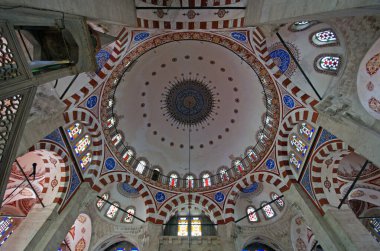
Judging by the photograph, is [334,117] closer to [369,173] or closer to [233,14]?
[233,14]

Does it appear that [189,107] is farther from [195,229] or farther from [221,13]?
[221,13]

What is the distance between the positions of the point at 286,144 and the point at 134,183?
339 inches

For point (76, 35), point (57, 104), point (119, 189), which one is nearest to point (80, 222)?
point (119, 189)

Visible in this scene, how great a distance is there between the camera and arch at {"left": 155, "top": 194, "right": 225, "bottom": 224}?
13.4 m

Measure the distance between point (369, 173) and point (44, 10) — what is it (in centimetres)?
1480

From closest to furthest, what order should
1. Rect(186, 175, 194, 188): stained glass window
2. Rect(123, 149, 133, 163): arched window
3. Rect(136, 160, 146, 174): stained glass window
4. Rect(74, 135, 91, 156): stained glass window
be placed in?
Rect(74, 135, 91, 156): stained glass window < Rect(123, 149, 133, 163): arched window < Rect(136, 160, 146, 174): stained glass window < Rect(186, 175, 194, 188): stained glass window

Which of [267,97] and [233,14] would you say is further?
[267,97]

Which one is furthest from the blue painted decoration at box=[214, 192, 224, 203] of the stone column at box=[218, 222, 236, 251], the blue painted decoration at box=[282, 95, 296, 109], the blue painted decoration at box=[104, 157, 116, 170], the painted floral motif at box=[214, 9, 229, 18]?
the painted floral motif at box=[214, 9, 229, 18]

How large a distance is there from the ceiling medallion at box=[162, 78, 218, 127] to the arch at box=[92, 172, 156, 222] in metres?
4.88

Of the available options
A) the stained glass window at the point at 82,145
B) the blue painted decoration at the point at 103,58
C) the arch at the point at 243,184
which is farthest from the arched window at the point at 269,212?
the blue painted decoration at the point at 103,58

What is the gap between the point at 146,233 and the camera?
1257cm

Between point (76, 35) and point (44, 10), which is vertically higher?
point (76, 35)

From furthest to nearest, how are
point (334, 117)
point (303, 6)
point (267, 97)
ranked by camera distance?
point (267, 97) < point (334, 117) < point (303, 6)

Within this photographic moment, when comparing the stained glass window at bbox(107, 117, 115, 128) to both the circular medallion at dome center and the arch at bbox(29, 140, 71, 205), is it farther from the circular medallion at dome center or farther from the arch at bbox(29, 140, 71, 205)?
the circular medallion at dome center
